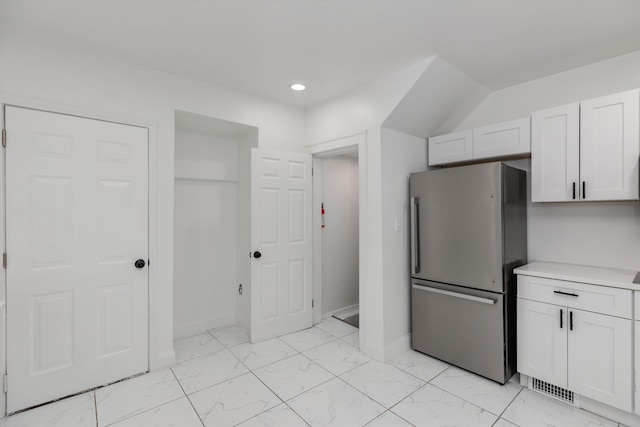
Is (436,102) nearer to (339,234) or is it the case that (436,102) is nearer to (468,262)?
(468,262)

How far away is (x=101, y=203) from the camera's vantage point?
7.60 feet

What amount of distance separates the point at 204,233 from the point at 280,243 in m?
0.91

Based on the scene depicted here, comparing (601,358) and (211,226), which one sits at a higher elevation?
(211,226)

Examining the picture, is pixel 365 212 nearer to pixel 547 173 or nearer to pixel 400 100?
pixel 400 100

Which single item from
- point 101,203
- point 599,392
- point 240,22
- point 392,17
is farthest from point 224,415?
point 392,17

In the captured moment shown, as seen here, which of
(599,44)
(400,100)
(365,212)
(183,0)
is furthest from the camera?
(365,212)

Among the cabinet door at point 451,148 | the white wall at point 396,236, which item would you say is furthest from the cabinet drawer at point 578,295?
the cabinet door at point 451,148

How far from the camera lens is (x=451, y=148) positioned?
2.95m

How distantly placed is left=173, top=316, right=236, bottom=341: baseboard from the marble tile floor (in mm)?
394

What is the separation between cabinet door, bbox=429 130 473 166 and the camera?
2.82 meters

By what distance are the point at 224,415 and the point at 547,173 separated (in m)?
2.93

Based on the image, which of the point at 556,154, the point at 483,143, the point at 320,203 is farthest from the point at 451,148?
the point at 320,203

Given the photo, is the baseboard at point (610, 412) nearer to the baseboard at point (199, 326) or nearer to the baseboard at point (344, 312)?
the baseboard at point (344, 312)

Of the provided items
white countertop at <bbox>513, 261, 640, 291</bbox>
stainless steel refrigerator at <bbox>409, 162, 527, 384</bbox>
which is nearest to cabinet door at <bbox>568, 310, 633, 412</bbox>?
white countertop at <bbox>513, 261, 640, 291</bbox>
